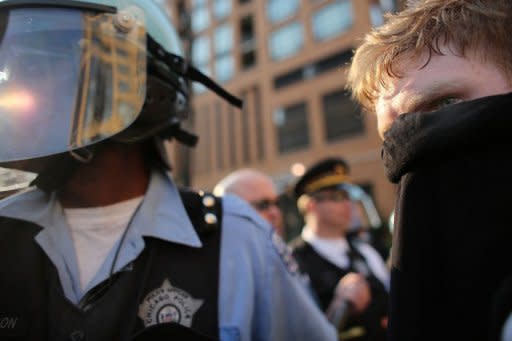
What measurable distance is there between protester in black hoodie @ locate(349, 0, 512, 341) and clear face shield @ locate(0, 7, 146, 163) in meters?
0.78

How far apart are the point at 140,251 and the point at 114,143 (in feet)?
1.23

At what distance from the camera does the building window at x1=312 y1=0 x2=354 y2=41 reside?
20319mm

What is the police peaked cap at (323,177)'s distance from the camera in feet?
10.6

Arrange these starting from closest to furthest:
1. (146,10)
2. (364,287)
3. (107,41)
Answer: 1. (107,41)
2. (146,10)
3. (364,287)

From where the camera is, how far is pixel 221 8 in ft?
90.9

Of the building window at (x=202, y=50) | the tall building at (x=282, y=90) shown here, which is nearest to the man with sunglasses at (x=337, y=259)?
the tall building at (x=282, y=90)

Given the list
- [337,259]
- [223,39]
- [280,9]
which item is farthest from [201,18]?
[337,259]

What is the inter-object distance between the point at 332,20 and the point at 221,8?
32.2 feet

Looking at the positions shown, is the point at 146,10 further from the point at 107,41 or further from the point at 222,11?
the point at 222,11

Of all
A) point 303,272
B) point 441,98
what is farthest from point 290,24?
point 441,98

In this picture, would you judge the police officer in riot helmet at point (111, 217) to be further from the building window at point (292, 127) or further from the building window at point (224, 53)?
the building window at point (224, 53)

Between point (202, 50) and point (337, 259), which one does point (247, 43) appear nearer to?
point (202, 50)

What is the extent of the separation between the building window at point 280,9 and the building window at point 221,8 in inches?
148

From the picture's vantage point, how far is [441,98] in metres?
0.67
